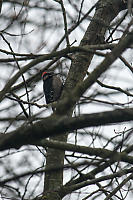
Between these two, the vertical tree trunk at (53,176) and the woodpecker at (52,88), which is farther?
the woodpecker at (52,88)

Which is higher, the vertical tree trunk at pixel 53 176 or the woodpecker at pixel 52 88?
the woodpecker at pixel 52 88

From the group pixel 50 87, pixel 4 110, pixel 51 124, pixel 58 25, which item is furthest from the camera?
pixel 50 87

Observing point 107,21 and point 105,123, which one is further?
point 107,21

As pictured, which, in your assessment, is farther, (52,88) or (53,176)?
(52,88)

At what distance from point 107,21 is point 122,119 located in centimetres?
295

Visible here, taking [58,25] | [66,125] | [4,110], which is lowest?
[66,125]

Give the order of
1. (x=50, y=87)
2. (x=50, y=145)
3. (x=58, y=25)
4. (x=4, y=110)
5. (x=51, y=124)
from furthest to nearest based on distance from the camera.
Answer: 1. (x=50, y=87)
2. (x=58, y=25)
3. (x=4, y=110)
4. (x=50, y=145)
5. (x=51, y=124)

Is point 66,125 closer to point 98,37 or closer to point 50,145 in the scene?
point 50,145

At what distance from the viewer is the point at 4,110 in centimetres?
425

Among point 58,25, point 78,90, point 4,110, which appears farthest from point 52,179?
point 78,90

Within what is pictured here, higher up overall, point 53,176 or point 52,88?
point 52,88

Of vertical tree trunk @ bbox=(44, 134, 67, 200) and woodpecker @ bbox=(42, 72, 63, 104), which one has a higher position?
woodpecker @ bbox=(42, 72, 63, 104)

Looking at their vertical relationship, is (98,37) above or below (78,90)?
above

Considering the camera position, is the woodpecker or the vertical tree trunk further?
the woodpecker
